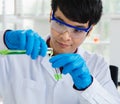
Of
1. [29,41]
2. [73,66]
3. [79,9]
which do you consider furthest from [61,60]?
[79,9]

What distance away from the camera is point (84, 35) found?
1353 millimetres

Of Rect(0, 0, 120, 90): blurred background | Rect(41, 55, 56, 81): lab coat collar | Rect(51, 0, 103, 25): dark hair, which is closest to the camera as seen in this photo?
Rect(51, 0, 103, 25): dark hair

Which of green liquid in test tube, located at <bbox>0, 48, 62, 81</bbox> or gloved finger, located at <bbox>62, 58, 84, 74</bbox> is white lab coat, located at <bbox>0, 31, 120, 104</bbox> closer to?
green liquid in test tube, located at <bbox>0, 48, 62, 81</bbox>

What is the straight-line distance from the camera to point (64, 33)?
1.27 meters

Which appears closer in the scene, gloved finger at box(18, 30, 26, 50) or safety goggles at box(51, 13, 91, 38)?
gloved finger at box(18, 30, 26, 50)

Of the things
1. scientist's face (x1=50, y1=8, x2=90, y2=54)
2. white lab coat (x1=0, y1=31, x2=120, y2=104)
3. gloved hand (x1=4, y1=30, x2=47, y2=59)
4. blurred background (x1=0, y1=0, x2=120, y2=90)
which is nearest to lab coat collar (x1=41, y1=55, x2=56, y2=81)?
white lab coat (x1=0, y1=31, x2=120, y2=104)

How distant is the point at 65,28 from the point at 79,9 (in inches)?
4.4

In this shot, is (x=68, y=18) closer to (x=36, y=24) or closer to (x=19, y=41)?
(x=19, y=41)

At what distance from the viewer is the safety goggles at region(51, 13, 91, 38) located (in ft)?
4.14

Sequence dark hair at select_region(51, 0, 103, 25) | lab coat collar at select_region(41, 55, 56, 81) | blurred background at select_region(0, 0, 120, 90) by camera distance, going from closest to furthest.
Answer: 1. dark hair at select_region(51, 0, 103, 25)
2. lab coat collar at select_region(41, 55, 56, 81)
3. blurred background at select_region(0, 0, 120, 90)

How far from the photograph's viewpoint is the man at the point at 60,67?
1.16m

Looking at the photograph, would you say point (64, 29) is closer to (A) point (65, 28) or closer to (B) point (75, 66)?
(A) point (65, 28)

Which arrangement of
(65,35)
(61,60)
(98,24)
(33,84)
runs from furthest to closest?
(98,24) → (33,84) → (65,35) → (61,60)

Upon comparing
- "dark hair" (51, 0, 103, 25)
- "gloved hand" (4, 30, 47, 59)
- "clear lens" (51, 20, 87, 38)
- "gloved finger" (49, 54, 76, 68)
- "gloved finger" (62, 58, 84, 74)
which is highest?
"dark hair" (51, 0, 103, 25)
